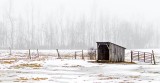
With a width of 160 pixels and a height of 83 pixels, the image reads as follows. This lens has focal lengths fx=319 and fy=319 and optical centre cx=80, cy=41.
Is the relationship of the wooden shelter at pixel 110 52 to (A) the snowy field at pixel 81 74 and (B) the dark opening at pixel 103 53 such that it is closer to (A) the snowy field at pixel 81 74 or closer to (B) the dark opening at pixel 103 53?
(B) the dark opening at pixel 103 53

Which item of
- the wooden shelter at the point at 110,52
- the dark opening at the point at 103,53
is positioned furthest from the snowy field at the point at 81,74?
the dark opening at the point at 103,53

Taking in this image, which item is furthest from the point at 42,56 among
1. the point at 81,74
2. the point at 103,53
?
the point at 81,74

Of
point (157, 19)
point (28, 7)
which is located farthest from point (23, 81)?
point (157, 19)

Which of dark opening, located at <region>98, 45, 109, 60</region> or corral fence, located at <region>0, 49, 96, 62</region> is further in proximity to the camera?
corral fence, located at <region>0, 49, 96, 62</region>

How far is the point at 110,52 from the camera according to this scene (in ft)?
118

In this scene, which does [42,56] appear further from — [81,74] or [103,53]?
[81,74]

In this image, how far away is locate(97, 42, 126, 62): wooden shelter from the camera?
36.2 m

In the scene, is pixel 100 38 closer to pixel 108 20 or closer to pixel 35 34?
pixel 108 20

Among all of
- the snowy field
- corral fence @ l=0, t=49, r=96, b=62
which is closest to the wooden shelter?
corral fence @ l=0, t=49, r=96, b=62

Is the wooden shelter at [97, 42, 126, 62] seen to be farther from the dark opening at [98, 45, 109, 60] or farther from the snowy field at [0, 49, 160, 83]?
the snowy field at [0, 49, 160, 83]

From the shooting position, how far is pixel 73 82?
59.2ft

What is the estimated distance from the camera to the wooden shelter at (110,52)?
36.2 meters

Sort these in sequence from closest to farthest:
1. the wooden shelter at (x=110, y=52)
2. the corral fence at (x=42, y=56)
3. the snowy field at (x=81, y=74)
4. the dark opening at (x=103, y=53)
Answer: the snowy field at (x=81, y=74) → the wooden shelter at (x=110, y=52) → the dark opening at (x=103, y=53) → the corral fence at (x=42, y=56)

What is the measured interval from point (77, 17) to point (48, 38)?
3966 centimetres
